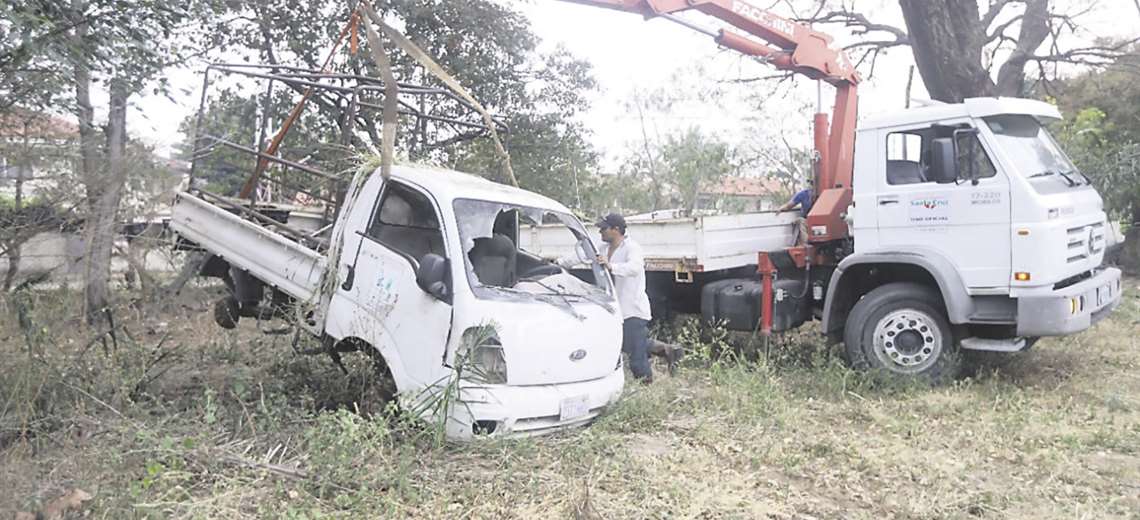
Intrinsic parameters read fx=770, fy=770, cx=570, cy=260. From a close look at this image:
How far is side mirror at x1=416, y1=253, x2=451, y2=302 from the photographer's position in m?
4.58

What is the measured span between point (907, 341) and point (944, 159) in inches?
60.8

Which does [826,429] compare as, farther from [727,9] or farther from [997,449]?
[727,9]

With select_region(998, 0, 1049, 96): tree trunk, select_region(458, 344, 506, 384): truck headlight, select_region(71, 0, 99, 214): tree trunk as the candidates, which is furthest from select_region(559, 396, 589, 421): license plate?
select_region(998, 0, 1049, 96): tree trunk

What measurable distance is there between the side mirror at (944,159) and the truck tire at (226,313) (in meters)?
6.12

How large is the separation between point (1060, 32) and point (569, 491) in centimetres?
1377

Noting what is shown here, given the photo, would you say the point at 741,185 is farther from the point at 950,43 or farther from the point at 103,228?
the point at 103,228

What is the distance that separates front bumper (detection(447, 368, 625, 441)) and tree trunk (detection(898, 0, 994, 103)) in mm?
8720

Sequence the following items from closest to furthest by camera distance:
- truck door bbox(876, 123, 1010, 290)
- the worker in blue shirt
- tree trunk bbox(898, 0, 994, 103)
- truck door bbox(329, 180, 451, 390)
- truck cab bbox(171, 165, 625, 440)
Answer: truck cab bbox(171, 165, 625, 440)
truck door bbox(329, 180, 451, 390)
truck door bbox(876, 123, 1010, 290)
the worker in blue shirt
tree trunk bbox(898, 0, 994, 103)

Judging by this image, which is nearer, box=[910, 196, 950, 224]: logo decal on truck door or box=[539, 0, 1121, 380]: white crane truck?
box=[539, 0, 1121, 380]: white crane truck

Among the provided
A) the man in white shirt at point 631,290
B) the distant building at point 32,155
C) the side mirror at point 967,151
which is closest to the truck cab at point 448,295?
the man in white shirt at point 631,290

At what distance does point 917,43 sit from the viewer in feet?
36.2

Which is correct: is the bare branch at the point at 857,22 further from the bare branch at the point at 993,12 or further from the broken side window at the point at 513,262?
the broken side window at the point at 513,262

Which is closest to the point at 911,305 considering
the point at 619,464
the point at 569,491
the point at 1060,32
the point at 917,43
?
the point at 619,464

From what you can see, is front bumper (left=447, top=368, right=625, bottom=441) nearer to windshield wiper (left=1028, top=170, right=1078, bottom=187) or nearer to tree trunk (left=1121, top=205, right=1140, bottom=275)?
windshield wiper (left=1028, top=170, right=1078, bottom=187)
